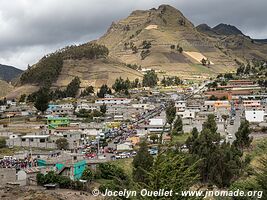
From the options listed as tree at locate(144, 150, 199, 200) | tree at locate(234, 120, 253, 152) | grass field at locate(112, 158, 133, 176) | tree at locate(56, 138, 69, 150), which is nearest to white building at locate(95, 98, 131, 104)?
tree at locate(56, 138, 69, 150)

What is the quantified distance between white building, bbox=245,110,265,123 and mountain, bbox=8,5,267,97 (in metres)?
48.4

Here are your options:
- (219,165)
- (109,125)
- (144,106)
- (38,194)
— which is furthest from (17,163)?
(144,106)

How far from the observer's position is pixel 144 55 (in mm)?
135875

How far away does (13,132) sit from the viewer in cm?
4728

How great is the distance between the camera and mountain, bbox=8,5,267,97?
98.2 meters

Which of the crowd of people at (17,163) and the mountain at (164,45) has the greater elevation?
the mountain at (164,45)

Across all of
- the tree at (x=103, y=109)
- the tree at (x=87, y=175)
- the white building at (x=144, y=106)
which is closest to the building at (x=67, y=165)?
the tree at (x=87, y=175)

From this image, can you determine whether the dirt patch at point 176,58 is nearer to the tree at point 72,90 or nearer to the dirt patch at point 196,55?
the dirt patch at point 196,55

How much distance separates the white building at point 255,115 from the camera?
50.6 metres

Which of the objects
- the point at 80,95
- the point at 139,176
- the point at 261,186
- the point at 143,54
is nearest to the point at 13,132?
the point at 139,176

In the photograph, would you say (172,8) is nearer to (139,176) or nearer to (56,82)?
(56,82)

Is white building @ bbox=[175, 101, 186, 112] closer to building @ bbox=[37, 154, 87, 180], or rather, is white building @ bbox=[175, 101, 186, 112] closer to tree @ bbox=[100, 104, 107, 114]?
tree @ bbox=[100, 104, 107, 114]

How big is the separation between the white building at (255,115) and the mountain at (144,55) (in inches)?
1906

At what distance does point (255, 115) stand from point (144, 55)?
287ft
